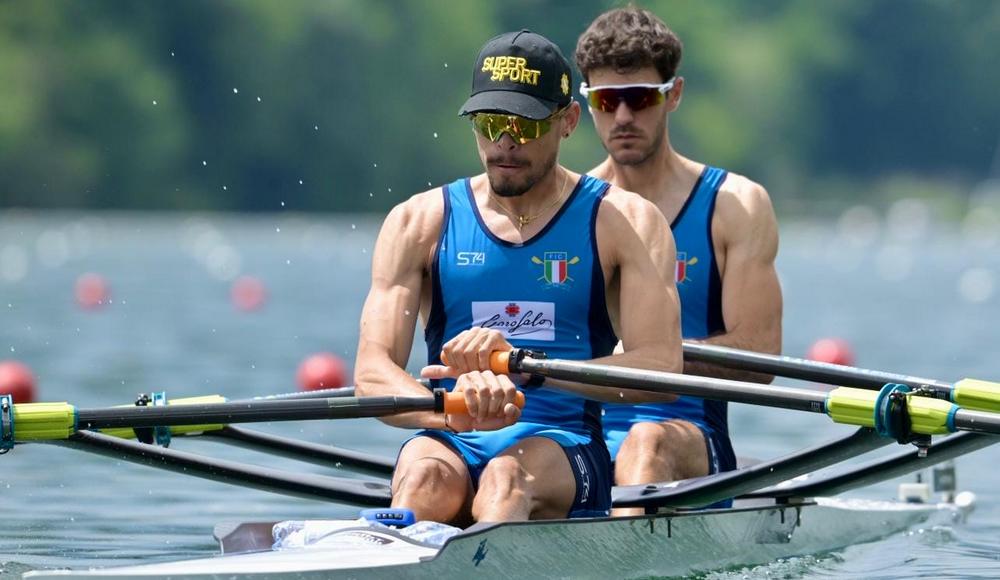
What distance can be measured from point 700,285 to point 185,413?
250 cm

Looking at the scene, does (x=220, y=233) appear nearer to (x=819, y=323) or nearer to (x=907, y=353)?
(x=819, y=323)

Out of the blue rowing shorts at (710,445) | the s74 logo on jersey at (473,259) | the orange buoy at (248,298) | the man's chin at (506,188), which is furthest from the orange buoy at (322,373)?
the orange buoy at (248,298)

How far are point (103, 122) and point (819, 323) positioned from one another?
117ft

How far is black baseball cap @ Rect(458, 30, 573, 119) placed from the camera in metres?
6.00

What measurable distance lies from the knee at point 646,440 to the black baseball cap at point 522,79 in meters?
1.53

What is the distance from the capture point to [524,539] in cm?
562

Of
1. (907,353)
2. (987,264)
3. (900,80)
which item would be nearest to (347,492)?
(907,353)

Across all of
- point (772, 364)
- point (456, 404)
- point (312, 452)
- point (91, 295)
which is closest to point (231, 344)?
point (91, 295)

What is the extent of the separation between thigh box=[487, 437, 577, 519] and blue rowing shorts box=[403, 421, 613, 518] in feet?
0.09

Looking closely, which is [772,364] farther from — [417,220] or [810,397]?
[417,220]

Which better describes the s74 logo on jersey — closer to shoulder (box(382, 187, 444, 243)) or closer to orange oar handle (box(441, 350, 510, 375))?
shoulder (box(382, 187, 444, 243))

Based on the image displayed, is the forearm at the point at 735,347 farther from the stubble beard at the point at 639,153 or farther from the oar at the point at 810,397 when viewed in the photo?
the oar at the point at 810,397

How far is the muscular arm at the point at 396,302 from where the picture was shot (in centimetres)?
602

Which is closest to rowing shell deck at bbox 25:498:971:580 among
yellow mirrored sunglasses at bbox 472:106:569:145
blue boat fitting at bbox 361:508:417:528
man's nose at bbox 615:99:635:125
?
blue boat fitting at bbox 361:508:417:528
